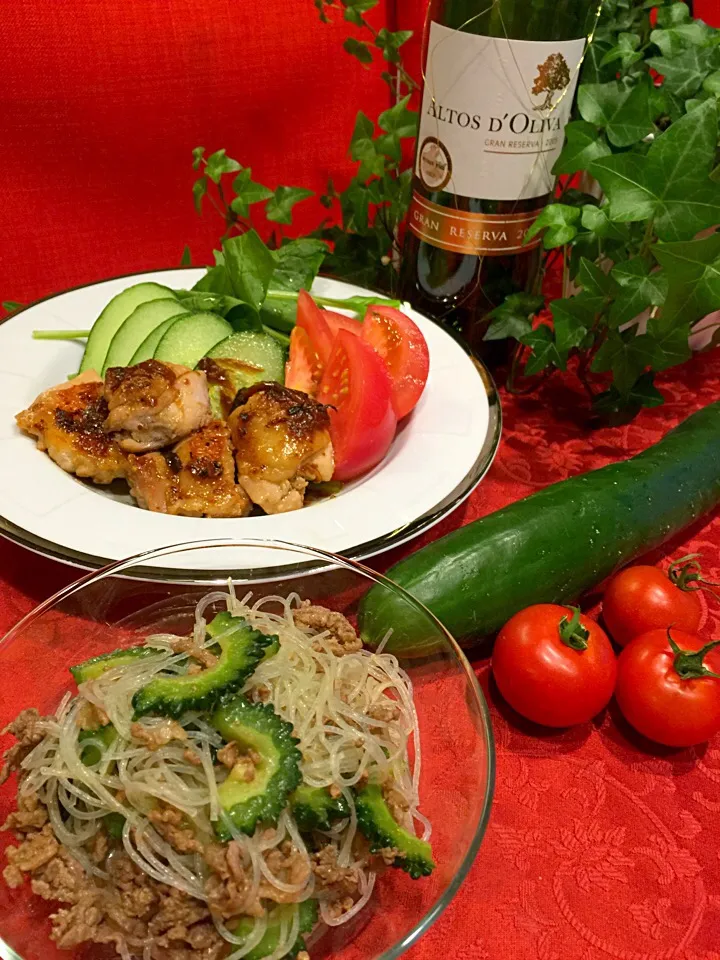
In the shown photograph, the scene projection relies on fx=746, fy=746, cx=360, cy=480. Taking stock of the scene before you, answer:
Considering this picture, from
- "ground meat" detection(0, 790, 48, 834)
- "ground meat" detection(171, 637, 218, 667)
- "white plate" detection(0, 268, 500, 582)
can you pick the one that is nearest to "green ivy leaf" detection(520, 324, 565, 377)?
"white plate" detection(0, 268, 500, 582)

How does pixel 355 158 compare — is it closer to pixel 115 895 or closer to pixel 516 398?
pixel 516 398

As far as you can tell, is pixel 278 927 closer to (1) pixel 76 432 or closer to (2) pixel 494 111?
(1) pixel 76 432

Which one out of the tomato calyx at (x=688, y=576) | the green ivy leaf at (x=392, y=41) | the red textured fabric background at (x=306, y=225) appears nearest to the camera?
the red textured fabric background at (x=306, y=225)

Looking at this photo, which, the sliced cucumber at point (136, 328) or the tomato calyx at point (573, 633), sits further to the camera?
the sliced cucumber at point (136, 328)

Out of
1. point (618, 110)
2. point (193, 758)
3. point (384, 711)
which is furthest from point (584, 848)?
point (618, 110)

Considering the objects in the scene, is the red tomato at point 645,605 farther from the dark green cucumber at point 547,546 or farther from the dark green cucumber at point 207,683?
→ the dark green cucumber at point 207,683

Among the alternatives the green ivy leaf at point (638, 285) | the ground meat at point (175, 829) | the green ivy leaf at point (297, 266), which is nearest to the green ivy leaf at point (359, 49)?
the green ivy leaf at point (297, 266)

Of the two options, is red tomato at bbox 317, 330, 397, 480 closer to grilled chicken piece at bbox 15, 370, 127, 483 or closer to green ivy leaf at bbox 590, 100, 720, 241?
grilled chicken piece at bbox 15, 370, 127, 483
